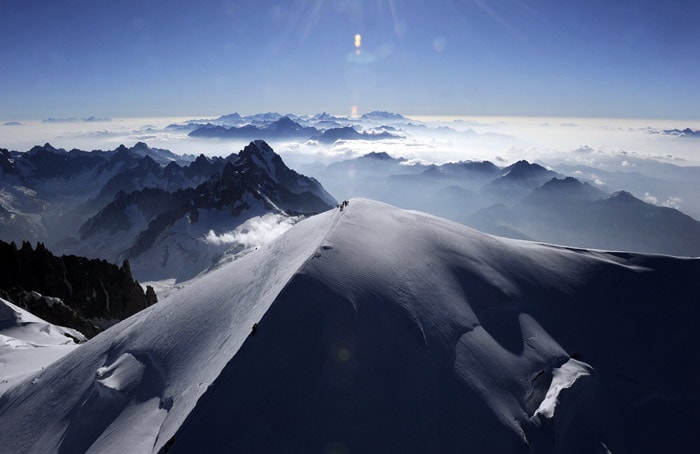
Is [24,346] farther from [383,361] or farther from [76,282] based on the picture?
[76,282]

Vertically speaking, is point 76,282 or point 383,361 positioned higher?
point 383,361

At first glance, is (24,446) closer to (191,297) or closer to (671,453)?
(191,297)

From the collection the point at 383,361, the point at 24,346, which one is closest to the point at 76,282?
the point at 24,346

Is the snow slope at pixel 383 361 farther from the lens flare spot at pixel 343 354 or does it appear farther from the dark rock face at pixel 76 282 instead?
the dark rock face at pixel 76 282

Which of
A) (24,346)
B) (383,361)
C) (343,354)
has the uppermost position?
(343,354)

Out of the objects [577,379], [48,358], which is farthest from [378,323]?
[48,358]

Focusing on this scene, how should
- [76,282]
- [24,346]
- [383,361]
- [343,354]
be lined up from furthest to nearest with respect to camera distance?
[76,282]
[24,346]
[383,361]
[343,354]

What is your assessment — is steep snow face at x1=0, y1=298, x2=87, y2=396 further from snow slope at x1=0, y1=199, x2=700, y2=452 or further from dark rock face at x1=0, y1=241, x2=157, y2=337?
dark rock face at x1=0, y1=241, x2=157, y2=337

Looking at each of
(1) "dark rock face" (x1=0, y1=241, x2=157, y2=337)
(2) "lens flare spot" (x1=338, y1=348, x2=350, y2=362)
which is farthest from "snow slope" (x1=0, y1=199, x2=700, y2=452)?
(1) "dark rock face" (x1=0, y1=241, x2=157, y2=337)
